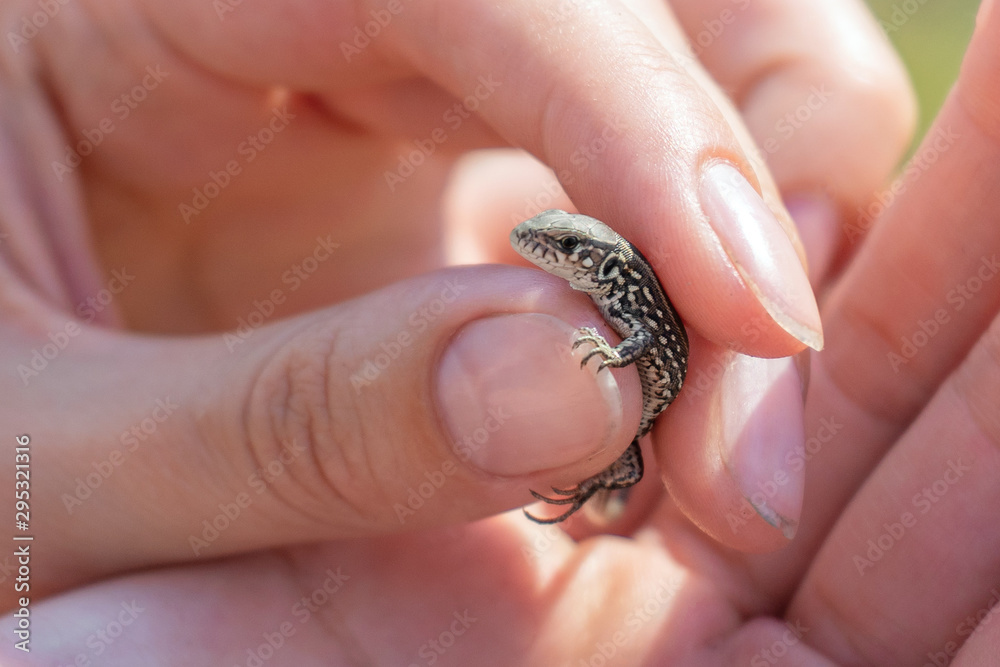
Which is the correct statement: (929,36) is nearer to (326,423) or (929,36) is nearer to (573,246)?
(573,246)

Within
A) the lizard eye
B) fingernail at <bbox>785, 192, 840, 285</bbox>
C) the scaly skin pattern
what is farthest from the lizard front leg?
fingernail at <bbox>785, 192, 840, 285</bbox>

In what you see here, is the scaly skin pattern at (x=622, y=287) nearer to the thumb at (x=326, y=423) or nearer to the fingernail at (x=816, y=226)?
the thumb at (x=326, y=423)

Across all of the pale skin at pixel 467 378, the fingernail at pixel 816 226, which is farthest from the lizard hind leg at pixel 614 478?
the fingernail at pixel 816 226

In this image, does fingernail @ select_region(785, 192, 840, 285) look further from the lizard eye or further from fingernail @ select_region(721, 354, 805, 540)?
the lizard eye

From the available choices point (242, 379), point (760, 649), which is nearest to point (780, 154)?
point (760, 649)

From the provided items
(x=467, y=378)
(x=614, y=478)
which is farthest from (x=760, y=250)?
(x=614, y=478)

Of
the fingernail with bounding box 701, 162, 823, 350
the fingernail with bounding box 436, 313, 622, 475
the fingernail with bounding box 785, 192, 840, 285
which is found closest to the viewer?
the fingernail with bounding box 436, 313, 622, 475

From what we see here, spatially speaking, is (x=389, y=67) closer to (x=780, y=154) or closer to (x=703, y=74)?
(x=703, y=74)
